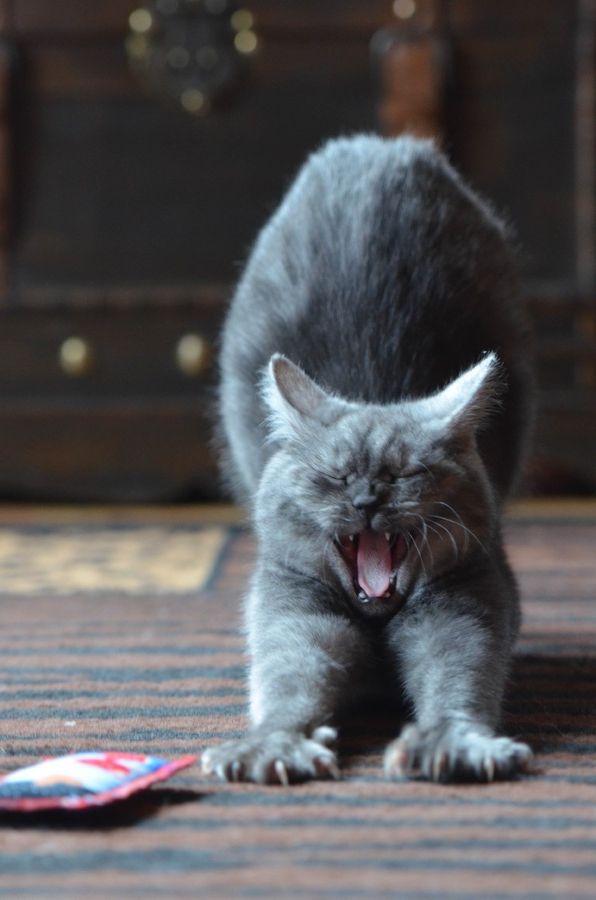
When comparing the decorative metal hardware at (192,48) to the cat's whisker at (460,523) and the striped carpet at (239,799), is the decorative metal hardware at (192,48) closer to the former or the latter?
the striped carpet at (239,799)

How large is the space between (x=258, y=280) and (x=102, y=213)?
1396mm

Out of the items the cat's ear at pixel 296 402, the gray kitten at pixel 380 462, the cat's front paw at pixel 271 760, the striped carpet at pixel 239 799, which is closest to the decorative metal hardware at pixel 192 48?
the gray kitten at pixel 380 462

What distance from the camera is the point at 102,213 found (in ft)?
9.53

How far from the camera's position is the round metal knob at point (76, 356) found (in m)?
2.92

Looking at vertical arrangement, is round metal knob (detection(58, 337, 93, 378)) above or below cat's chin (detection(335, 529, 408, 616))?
below

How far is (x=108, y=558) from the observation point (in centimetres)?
224

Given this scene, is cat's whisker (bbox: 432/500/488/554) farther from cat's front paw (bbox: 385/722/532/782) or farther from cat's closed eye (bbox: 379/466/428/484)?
cat's front paw (bbox: 385/722/532/782)

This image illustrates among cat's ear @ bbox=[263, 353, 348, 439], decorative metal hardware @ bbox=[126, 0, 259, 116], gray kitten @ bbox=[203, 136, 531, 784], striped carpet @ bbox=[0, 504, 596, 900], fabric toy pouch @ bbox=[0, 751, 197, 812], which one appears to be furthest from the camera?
decorative metal hardware @ bbox=[126, 0, 259, 116]

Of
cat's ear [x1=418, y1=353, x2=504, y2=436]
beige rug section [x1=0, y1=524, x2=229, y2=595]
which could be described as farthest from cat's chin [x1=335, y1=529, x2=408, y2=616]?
beige rug section [x1=0, y1=524, x2=229, y2=595]

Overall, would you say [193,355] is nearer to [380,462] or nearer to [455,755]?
[380,462]

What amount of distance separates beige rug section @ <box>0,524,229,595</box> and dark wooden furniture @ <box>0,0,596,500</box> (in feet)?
1.38

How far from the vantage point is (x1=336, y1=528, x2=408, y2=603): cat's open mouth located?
1153mm

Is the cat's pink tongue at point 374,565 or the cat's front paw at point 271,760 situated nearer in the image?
the cat's front paw at point 271,760

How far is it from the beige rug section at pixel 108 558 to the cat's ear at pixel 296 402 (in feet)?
2.60
